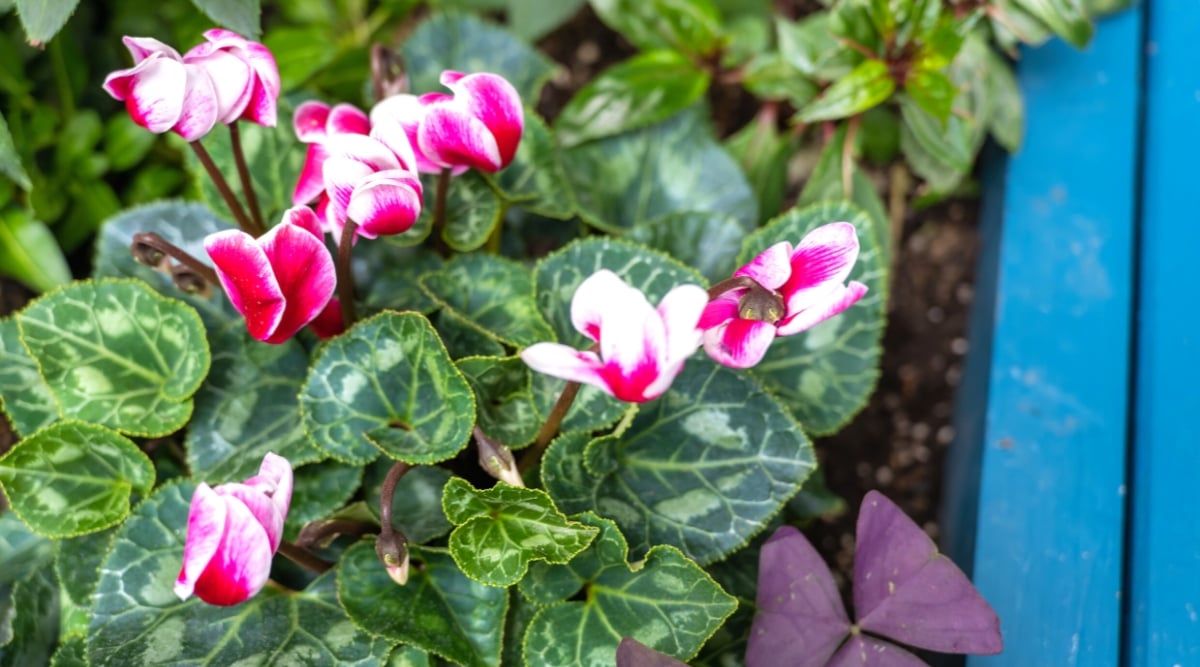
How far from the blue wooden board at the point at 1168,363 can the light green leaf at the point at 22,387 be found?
0.98 m

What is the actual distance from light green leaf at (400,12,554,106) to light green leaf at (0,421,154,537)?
0.52 m

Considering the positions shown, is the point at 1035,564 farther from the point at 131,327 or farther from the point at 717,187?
the point at 131,327

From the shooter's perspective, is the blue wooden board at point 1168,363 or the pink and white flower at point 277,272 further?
the blue wooden board at point 1168,363

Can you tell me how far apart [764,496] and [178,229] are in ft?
2.05

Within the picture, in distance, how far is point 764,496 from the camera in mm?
888

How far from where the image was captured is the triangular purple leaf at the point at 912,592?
2.54ft

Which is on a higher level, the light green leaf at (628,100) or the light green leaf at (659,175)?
the light green leaf at (628,100)

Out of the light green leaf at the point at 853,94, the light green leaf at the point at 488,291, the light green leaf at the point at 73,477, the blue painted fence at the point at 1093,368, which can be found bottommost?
the blue painted fence at the point at 1093,368

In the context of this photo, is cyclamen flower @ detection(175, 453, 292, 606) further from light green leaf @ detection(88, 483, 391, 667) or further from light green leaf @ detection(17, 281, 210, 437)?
light green leaf @ detection(17, 281, 210, 437)

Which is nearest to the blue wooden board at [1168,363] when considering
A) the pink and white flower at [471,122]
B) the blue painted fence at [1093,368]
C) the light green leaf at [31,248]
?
the blue painted fence at [1093,368]

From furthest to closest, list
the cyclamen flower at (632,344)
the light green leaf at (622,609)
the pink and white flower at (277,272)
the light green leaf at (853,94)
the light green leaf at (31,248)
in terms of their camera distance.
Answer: the light green leaf at (31,248) → the light green leaf at (853,94) → the light green leaf at (622,609) → the pink and white flower at (277,272) → the cyclamen flower at (632,344)

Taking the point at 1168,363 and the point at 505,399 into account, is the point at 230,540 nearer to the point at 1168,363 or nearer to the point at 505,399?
the point at 505,399

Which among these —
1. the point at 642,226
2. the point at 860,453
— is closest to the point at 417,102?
the point at 642,226

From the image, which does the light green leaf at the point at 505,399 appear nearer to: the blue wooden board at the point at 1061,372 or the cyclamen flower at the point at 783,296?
the cyclamen flower at the point at 783,296
